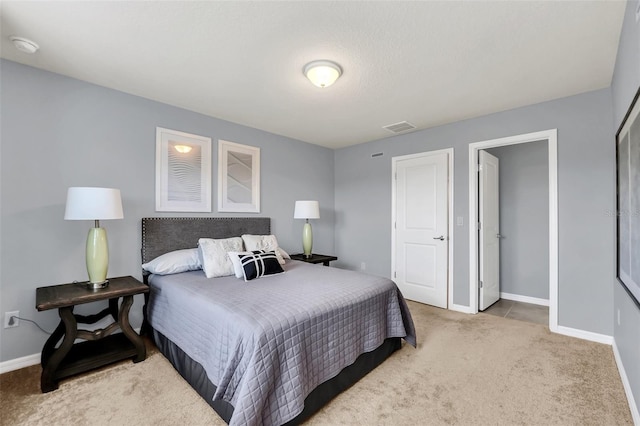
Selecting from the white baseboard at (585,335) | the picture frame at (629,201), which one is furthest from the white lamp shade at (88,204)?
the white baseboard at (585,335)

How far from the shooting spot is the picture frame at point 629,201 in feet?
5.27

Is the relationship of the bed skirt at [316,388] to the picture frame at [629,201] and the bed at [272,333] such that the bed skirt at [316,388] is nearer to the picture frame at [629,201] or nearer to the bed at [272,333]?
the bed at [272,333]

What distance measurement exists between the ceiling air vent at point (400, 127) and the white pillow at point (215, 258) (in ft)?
8.21

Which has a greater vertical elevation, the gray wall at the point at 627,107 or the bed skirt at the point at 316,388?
the gray wall at the point at 627,107

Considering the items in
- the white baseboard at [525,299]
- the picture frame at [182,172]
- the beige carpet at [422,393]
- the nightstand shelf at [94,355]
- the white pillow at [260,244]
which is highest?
the picture frame at [182,172]

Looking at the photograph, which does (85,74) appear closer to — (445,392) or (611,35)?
(445,392)

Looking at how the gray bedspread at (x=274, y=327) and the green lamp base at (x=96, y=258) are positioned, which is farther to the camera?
the green lamp base at (x=96, y=258)

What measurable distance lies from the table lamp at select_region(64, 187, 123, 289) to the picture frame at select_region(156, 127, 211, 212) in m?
0.72

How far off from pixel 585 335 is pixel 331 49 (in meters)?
3.43

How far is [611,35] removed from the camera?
6.22ft

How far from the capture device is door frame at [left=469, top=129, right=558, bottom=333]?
2.89 m

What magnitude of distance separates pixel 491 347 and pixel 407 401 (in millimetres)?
1230

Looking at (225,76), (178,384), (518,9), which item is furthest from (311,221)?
(518,9)

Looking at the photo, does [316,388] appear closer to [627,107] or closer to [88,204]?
[88,204]
